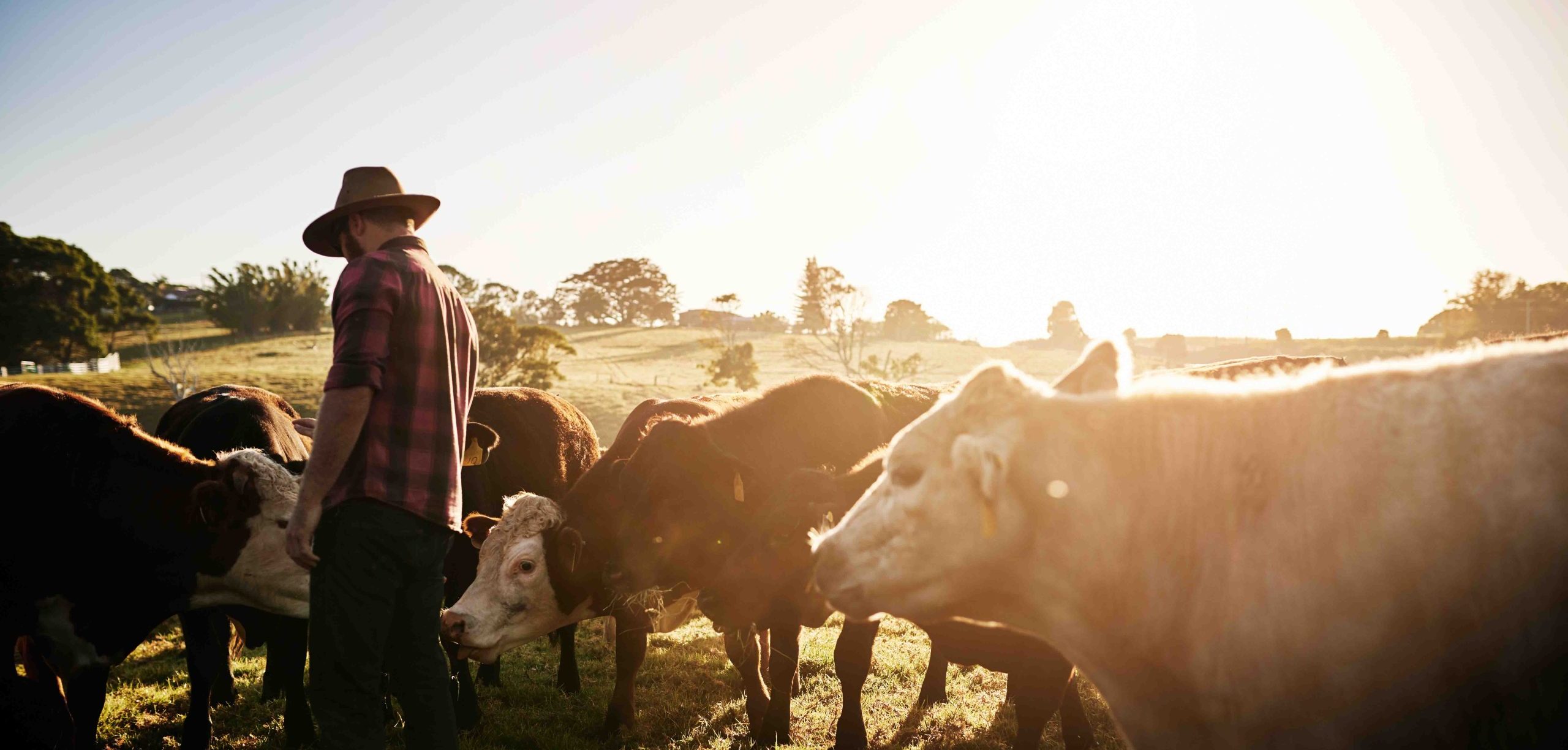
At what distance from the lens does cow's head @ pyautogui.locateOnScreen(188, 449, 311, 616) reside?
4.99 metres

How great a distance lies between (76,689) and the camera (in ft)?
15.5

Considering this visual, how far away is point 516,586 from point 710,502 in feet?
5.02

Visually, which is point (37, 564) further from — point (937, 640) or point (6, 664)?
point (937, 640)

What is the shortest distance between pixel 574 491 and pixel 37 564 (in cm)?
331

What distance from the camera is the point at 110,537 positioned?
15.8 ft

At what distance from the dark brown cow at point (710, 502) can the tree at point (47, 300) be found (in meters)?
63.2

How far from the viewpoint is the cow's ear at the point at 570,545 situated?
5.35 meters

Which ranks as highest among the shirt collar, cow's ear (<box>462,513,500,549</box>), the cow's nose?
the shirt collar

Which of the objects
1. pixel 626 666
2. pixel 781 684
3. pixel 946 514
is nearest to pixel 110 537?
pixel 626 666

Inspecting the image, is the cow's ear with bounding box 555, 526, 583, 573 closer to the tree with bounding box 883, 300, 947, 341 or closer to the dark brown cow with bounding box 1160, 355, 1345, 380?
the dark brown cow with bounding box 1160, 355, 1345, 380

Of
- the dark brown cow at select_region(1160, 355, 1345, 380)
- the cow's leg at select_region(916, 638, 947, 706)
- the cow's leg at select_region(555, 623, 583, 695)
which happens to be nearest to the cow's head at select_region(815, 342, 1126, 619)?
the cow's leg at select_region(916, 638, 947, 706)

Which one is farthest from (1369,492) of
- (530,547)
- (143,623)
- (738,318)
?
(738,318)

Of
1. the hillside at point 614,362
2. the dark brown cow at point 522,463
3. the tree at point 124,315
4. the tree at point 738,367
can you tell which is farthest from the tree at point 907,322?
the dark brown cow at point 522,463

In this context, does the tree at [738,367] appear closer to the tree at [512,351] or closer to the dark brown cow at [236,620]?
the tree at [512,351]
